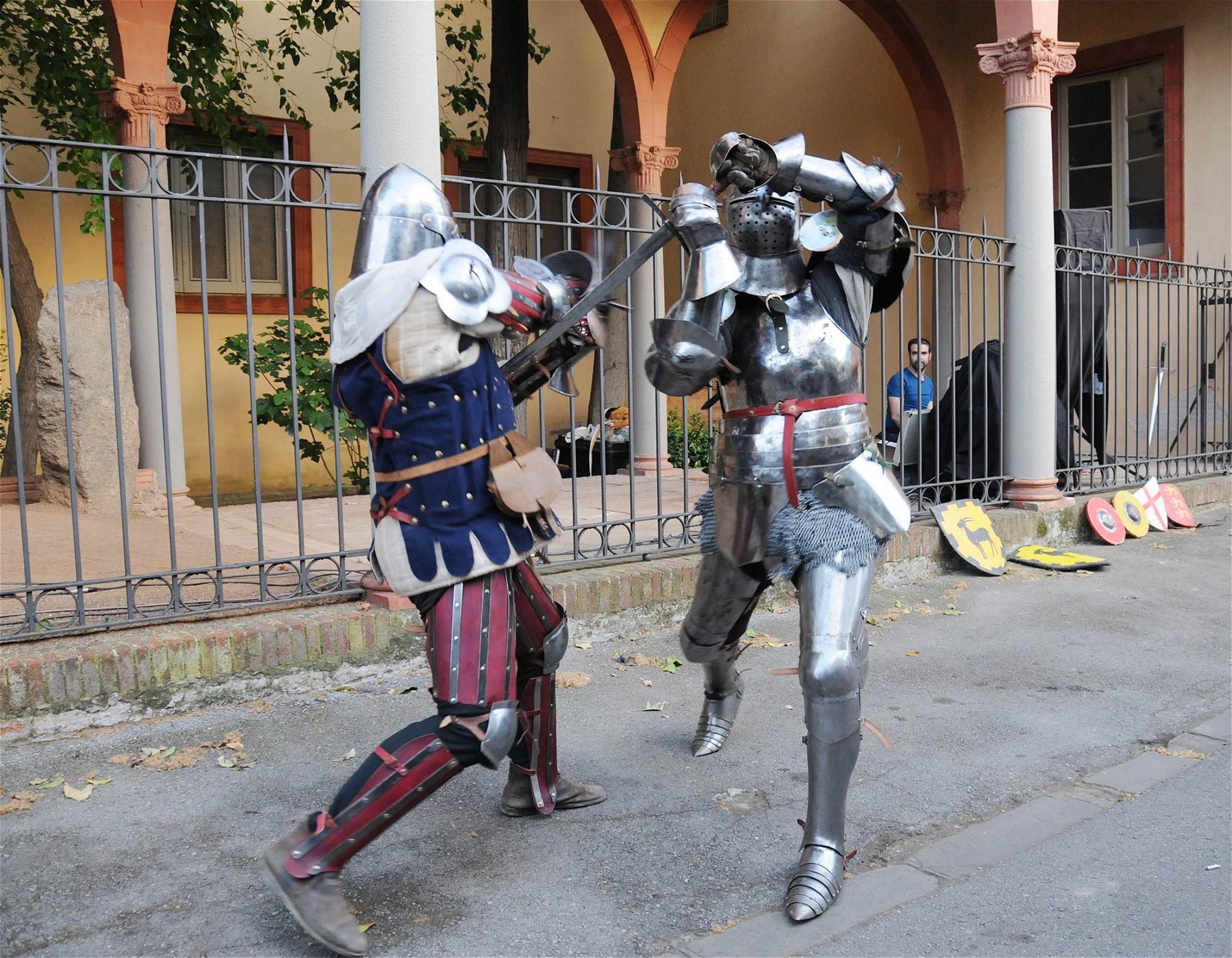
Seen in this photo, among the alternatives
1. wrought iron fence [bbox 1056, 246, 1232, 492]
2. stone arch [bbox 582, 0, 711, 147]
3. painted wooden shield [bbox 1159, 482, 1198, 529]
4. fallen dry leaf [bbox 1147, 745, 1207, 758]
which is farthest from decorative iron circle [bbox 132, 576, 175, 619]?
painted wooden shield [bbox 1159, 482, 1198, 529]

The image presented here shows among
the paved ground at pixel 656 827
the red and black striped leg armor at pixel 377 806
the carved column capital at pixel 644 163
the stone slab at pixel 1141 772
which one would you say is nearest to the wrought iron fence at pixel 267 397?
the paved ground at pixel 656 827

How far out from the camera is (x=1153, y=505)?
834 centimetres

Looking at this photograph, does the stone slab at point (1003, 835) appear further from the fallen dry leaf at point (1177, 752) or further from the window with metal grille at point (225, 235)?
the window with metal grille at point (225, 235)

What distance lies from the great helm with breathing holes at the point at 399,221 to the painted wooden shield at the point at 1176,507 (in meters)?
7.48

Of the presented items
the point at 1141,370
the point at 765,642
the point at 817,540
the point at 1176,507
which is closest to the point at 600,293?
the point at 817,540

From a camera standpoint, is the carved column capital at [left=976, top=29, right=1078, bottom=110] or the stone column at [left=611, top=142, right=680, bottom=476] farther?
the stone column at [left=611, top=142, right=680, bottom=476]

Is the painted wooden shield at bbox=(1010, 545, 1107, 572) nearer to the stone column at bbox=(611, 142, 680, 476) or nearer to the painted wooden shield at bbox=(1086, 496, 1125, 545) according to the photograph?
the painted wooden shield at bbox=(1086, 496, 1125, 545)

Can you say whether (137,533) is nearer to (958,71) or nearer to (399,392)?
(399,392)

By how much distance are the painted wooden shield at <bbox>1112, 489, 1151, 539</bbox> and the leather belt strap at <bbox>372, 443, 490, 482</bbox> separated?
6.65 meters

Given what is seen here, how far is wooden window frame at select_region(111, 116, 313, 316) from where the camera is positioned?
34.0 ft

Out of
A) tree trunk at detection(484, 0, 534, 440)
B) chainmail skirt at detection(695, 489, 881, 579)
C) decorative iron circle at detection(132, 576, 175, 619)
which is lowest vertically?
decorative iron circle at detection(132, 576, 175, 619)

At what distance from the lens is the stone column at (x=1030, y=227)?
726cm

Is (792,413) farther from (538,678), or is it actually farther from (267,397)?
(267,397)

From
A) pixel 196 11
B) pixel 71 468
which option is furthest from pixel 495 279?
pixel 196 11
